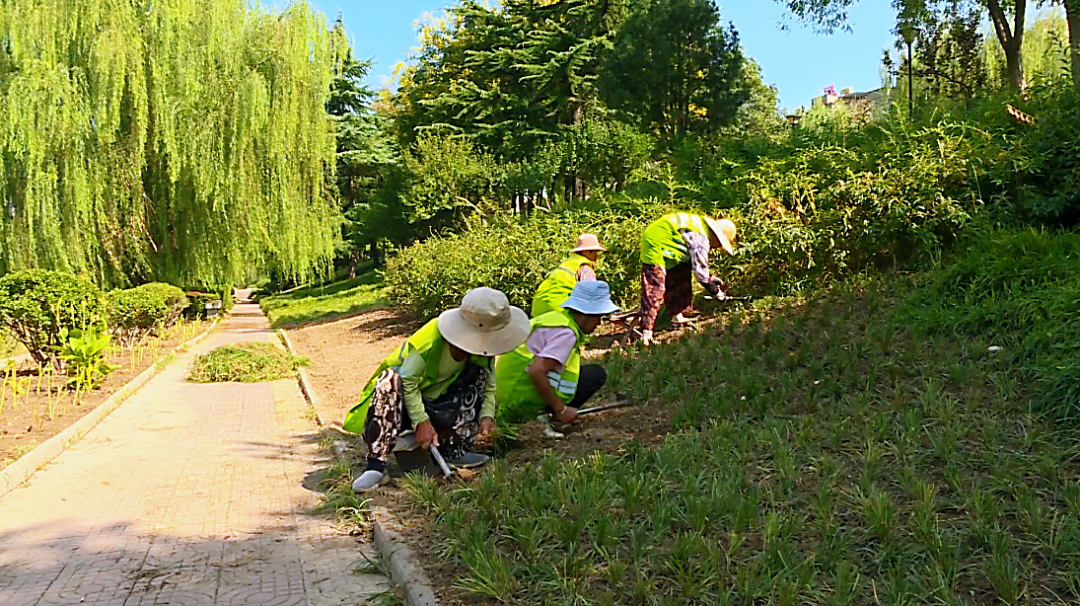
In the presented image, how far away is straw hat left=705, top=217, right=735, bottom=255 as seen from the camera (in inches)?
328

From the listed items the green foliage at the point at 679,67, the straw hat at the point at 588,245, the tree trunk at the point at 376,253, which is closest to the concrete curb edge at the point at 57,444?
the straw hat at the point at 588,245

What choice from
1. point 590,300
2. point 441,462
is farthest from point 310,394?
point 590,300

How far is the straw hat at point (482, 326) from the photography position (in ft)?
15.4

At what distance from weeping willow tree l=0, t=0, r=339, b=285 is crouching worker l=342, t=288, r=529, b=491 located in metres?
13.2

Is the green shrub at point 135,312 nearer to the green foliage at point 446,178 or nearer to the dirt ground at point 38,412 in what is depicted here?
the dirt ground at point 38,412

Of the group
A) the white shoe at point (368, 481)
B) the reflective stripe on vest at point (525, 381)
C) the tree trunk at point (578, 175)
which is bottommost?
the white shoe at point (368, 481)

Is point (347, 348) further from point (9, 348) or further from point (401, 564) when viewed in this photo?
point (401, 564)

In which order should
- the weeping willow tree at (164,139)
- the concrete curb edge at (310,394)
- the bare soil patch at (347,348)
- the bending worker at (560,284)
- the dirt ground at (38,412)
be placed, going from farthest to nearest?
the weeping willow tree at (164,139), the bare soil patch at (347,348), the concrete curb edge at (310,394), the bending worker at (560,284), the dirt ground at (38,412)

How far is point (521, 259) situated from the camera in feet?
37.0

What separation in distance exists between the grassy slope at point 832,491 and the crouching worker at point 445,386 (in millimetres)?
462

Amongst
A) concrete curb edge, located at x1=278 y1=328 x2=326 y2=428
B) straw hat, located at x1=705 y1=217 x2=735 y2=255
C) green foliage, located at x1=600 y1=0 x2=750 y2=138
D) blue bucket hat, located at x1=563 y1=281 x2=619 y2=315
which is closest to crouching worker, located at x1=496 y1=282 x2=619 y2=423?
blue bucket hat, located at x1=563 y1=281 x2=619 y2=315

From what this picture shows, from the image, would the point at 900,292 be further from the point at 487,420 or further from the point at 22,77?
the point at 22,77

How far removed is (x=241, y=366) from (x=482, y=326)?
7.82 metres

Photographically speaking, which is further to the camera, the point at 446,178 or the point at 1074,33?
the point at 446,178
